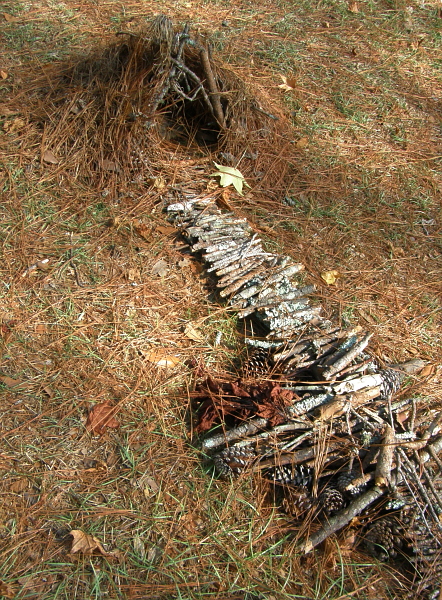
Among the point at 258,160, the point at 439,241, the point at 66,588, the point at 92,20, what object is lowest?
the point at 66,588

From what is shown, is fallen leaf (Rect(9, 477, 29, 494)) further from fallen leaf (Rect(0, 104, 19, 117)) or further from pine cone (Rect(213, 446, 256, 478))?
fallen leaf (Rect(0, 104, 19, 117))

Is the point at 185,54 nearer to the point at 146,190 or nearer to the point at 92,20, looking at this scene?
the point at 146,190

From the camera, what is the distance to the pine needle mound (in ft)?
10.4

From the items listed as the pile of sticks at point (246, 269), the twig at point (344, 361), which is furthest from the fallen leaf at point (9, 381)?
the twig at point (344, 361)

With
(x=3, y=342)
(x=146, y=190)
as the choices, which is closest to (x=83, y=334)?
(x=3, y=342)

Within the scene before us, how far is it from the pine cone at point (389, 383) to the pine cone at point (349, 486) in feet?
1.46

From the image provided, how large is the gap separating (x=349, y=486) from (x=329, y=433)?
0.78 feet

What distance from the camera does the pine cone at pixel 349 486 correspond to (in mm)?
2100

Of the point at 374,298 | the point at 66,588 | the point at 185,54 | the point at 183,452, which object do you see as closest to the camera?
the point at 66,588

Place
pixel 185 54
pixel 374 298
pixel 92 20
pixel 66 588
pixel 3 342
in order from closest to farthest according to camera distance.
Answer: pixel 66 588
pixel 3 342
pixel 374 298
pixel 185 54
pixel 92 20

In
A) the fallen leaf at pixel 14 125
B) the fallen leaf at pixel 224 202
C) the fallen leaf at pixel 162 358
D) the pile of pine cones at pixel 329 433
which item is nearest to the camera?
the pile of pine cones at pixel 329 433

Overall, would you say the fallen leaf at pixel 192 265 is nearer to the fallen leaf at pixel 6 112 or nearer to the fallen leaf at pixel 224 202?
the fallen leaf at pixel 224 202

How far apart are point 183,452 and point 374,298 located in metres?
1.54

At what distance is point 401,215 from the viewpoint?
361 centimetres
